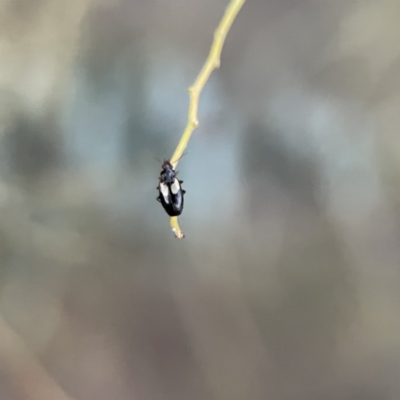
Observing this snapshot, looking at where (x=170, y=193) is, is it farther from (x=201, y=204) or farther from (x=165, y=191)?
(x=201, y=204)

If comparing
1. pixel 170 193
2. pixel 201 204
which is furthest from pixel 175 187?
pixel 201 204

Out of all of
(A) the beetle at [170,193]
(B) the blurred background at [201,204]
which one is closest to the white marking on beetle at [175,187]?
(A) the beetle at [170,193]

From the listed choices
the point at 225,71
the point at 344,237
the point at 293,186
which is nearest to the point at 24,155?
the point at 225,71

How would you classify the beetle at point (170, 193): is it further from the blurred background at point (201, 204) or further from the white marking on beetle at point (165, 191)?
the blurred background at point (201, 204)

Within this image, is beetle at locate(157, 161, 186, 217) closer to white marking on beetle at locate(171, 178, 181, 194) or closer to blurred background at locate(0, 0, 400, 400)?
white marking on beetle at locate(171, 178, 181, 194)

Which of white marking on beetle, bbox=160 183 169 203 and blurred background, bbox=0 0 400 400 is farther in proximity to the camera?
blurred background, bbox=0 0 400 400

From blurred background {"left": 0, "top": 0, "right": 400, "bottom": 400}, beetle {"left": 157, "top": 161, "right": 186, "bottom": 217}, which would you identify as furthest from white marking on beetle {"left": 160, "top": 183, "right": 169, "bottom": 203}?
blurred background {"left": 0, "top": 0, "right": 400, "bottom": 400}
